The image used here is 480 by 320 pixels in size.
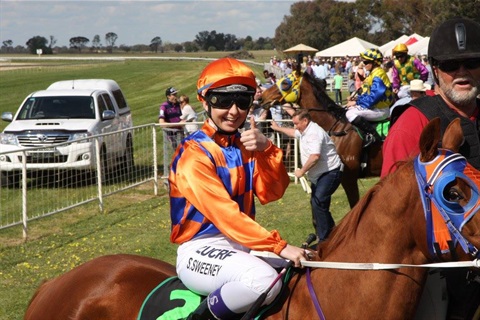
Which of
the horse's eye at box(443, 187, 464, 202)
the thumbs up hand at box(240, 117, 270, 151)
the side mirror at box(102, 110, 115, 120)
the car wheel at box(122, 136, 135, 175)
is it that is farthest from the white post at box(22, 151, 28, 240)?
the horse's eye at box(443, 187, 464, 202)

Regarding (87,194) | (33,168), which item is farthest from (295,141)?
(33,168)

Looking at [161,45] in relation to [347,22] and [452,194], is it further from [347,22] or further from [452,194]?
[452,194]

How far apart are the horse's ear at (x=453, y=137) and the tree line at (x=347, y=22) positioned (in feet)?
98.2

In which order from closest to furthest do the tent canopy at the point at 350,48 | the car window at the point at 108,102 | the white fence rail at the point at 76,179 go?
the white fence rail at the point at 76,179 < the car window at the point at 108,102 < the tent canopy at the point at 350,48

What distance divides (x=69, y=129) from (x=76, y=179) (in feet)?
8.77

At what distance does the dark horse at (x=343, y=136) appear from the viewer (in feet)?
37.9

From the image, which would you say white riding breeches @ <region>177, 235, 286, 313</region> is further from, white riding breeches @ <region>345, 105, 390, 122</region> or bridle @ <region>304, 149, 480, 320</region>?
white riding breeches @ <region>345, 105, 390, 122</region>

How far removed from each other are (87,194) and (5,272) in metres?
3.97

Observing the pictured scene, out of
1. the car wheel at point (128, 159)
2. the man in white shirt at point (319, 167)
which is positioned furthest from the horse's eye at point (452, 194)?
the car wheel at point (128, 159)

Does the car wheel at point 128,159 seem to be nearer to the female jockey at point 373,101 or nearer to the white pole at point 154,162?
the white pole at point 154,162

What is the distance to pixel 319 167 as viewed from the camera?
10281 millimetres

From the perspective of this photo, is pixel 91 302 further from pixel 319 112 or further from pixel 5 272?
pixel 319 112

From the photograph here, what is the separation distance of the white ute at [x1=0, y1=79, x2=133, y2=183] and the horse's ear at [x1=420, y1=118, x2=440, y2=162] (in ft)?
28.4

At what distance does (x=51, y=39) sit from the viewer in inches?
5915
